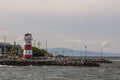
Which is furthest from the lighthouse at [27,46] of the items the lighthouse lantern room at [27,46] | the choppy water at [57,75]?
the choppy water at [57,75]

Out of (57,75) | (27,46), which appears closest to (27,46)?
(27,46)

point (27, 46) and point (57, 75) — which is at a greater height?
point (27, 46)

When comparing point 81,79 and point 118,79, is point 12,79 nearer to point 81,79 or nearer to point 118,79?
point 81,79

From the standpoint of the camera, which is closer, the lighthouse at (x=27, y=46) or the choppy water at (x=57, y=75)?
the choppy water at (x=57, y=75)

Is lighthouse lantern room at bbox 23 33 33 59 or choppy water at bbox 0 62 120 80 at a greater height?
lighthouse lantern room at bbox 23 33 33 59

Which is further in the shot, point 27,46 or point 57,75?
point 27,46

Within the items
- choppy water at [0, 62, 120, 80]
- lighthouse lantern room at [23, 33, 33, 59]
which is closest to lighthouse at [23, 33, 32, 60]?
lighthouse lantern room at [23, 33, 33, 59]

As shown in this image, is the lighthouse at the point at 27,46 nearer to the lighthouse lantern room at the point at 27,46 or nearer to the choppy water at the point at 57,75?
the lighthouse lantern room at the point at 27,46

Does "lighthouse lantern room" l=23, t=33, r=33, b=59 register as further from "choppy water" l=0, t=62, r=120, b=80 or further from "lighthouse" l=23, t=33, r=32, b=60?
"choppy water" l=0, t=62, r=120, b=80

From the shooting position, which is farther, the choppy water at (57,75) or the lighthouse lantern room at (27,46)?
the lighthouse lantern room at (27,46)

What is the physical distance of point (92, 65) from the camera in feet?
359

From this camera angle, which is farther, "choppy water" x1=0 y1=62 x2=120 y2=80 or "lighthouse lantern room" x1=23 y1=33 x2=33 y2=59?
"lighthouse lantern room" x1=23 y1=33 x2=33 y2=59

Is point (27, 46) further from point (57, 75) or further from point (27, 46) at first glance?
point (57, 75)

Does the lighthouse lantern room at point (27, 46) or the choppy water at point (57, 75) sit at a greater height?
the lighthouse lantern room at point (27, 46)
